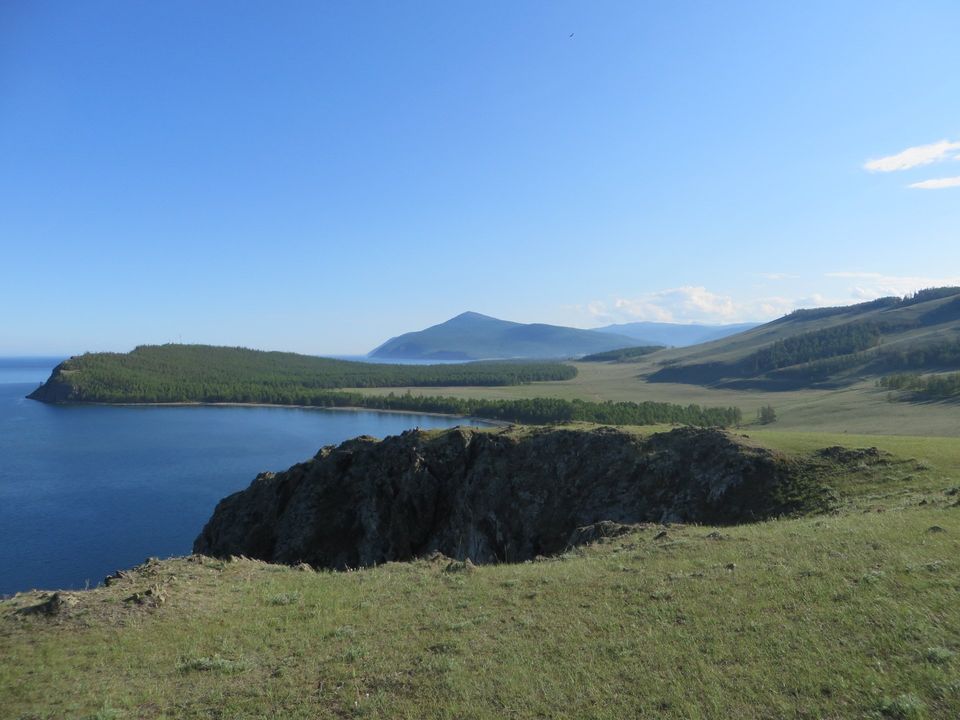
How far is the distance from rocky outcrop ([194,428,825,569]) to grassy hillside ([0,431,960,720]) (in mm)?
16630

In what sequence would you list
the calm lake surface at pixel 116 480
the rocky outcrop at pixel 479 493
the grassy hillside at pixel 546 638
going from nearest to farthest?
the grassy hillside at pixel 546 638
the rocky outcrop at pixel 479 493
the calm lake surface at pixel 116 480

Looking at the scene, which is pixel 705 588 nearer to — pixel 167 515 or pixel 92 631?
pixel 92 631

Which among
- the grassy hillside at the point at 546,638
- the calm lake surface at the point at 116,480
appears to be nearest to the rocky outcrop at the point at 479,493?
the grassy hillside at the point at 546,638

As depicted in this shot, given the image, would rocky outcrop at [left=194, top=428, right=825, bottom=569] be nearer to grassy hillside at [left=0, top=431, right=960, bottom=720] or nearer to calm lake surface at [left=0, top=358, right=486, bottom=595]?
grassy hillside at [left=0, top=431, right=960, bottom=720]

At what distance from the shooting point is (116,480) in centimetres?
10756

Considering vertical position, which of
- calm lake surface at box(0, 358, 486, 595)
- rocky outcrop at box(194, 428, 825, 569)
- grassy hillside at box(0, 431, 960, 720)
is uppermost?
grassy hillside at box(0, 431, 960, 720)

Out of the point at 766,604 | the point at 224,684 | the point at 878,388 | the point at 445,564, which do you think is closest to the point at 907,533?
the point at 766,604

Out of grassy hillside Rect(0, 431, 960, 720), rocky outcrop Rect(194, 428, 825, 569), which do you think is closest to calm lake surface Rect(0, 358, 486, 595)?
rocky outcrop Rect(194, 428, 825, 569)

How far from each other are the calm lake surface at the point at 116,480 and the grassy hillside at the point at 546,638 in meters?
51.4

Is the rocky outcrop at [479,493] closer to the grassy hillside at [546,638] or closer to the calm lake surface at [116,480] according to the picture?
the grassy hillside at [546,638]

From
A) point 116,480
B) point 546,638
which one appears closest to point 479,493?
point 546,638

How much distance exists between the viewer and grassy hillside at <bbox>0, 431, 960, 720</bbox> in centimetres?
1165

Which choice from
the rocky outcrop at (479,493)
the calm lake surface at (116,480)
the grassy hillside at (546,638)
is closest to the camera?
the grassy hillside at (546,638)

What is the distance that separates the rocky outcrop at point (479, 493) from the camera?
40.3 metres
